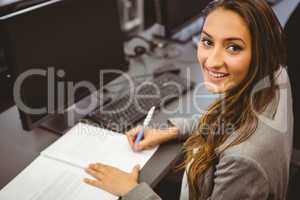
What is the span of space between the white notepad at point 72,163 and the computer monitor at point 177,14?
2.18 ft

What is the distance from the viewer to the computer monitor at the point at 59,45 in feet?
3.35

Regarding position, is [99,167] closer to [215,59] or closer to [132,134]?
[132,134]

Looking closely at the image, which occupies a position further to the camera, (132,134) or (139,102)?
(139,102)

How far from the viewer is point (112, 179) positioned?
971 mm

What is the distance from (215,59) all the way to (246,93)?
113 mm

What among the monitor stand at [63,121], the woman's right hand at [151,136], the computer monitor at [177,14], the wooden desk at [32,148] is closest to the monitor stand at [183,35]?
the computer monitor at [177,14]

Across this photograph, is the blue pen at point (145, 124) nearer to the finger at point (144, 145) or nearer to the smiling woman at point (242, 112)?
the finger at point (144, 145)

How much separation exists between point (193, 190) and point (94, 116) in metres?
0.48

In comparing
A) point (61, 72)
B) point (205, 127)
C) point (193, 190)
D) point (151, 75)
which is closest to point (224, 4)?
point (205, 127)

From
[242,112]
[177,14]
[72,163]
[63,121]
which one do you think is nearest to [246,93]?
[242,112]

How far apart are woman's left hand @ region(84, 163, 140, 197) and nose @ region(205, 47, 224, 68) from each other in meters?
0.38

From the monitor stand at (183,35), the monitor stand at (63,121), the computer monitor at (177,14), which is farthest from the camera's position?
the monitor stand at (183,35)

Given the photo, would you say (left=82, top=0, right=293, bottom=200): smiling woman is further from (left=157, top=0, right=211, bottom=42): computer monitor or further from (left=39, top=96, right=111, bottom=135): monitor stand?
(left=157, top=0, right=211, bottom=42): computer monitor

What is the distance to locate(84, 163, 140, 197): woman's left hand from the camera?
952mm
